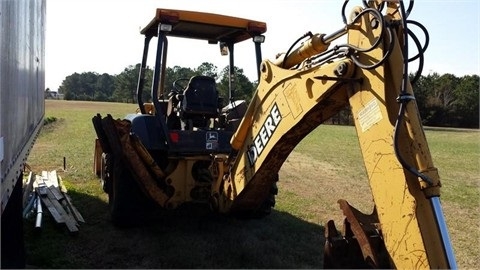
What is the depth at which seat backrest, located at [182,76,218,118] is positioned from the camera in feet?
20.7

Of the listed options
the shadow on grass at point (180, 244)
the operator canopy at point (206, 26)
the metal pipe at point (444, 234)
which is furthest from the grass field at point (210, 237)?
the metal pipe at point (444, 234)

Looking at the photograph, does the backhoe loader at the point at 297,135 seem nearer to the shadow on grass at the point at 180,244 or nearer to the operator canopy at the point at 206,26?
the operator canopy at the point at 206,26

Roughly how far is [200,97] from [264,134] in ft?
6.92

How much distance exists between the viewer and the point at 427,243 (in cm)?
281

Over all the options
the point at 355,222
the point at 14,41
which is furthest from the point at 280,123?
the point at 14,41

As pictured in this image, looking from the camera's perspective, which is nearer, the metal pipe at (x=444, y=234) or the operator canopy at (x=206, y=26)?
the metal pipe at (x=444, y=234)

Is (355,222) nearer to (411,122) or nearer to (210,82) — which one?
(411,122)

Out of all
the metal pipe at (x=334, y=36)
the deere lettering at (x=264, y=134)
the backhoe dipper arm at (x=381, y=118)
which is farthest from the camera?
the deere lettering at (x=264, y=134)

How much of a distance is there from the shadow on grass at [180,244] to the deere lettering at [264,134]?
136 cm

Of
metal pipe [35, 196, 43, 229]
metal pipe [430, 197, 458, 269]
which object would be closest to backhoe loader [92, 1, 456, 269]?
metal pipe [430, 197, 458, 269]

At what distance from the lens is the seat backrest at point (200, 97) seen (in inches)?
248

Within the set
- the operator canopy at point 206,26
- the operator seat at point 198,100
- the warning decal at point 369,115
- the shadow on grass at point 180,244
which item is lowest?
the shadow on grass at point 180,244

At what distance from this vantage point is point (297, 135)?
4.12 m

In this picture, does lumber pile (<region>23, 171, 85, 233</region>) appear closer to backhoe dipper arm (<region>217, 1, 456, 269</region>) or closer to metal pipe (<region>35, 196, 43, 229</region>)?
metal pipe (<region>35, 196, 43, 229</region>)
